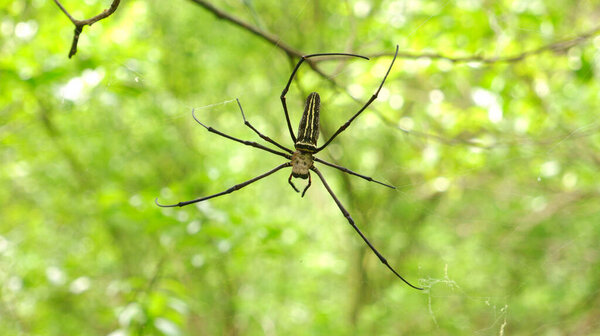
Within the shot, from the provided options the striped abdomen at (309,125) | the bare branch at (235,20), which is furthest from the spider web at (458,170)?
the striped abdomen at (309,125)

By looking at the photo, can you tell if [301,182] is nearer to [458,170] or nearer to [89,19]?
[458,170]

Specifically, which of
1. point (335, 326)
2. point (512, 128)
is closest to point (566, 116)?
point (512, 128)

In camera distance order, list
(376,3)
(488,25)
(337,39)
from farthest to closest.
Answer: (337,39) → (376,3) → (488,25)

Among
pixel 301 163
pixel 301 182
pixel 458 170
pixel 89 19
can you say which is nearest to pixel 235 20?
pixel 301 163

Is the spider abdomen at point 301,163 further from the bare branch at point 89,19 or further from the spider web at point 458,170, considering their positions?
the bare branch at point 89,19

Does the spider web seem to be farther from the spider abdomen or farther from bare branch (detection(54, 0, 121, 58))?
bare branch (detection(54, 0, 121, 58))

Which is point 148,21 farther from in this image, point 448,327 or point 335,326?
point 448,327

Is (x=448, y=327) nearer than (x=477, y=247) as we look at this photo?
Yes
